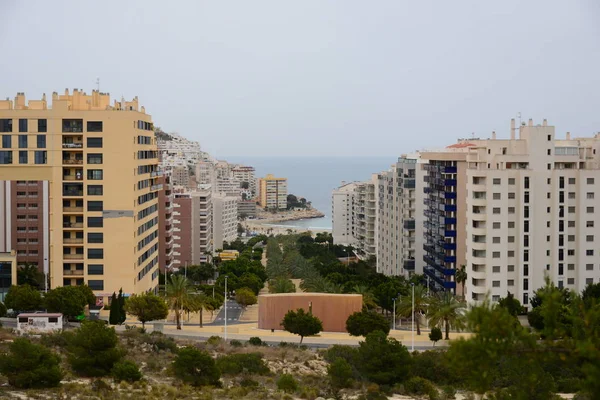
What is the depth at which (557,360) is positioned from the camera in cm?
1571

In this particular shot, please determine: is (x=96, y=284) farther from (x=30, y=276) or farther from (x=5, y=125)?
(x=5, y=125)

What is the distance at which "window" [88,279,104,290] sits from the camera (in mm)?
54812

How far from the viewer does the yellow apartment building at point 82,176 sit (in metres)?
53.9

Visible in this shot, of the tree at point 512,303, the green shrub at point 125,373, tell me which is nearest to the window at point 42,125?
the green shrub at point 125,373

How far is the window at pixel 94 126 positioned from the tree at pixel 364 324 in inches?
755

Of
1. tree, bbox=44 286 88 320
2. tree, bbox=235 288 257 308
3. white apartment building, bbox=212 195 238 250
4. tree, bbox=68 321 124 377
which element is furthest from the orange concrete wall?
white apartment building, bbox=212 195 238 250

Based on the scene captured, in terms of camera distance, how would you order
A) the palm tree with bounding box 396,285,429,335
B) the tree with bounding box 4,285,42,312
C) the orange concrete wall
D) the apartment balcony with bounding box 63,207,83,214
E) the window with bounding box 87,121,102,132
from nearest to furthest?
the tree with bounding box 4,285,42,312 → the orange concrete wall → the palm tree with bounding box 396,285,429,335 → the window with bounding box 87,121,102,132 → the apartment balcony with bounding box 63,207,83,214

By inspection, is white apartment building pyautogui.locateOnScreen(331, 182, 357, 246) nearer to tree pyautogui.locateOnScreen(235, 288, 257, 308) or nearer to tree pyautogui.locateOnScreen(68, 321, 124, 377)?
tree pyautogui.locateOnScreen(235, 288, 257, 308)

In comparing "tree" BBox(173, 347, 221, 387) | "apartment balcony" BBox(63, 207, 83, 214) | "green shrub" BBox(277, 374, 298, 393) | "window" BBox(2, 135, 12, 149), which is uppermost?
"window" BBox(2, 135, 12, 149)

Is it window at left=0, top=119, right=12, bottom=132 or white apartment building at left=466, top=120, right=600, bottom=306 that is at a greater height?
window at left=0, top=119, right=12, bottom=132

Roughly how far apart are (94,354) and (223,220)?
87869 millimetres

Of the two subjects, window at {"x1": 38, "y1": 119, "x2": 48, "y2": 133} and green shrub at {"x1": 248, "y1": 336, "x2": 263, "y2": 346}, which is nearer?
green shrub at {"x1": 248, "y1": 336, "x2": 263, "y2": 346}

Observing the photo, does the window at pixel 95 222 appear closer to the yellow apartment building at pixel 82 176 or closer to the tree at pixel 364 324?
the yellow apartment building at pixel 82 176

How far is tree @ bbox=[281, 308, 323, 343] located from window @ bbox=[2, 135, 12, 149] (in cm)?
2027
